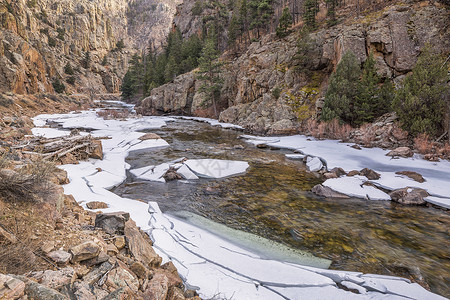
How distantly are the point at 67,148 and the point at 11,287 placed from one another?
11.1 m

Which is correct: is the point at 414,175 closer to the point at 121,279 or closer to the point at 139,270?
the point at 139,270

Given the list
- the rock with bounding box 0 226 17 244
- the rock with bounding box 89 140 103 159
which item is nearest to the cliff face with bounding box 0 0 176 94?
the rock with bounding box 89 140 103 159

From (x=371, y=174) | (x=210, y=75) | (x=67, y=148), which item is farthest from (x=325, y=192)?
(x=210, y=75)

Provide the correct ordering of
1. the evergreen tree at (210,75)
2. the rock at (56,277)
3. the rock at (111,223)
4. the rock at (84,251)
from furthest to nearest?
1. the evergreen tree at (210,75)
2. the rock at (111,223)
3. the rock at (84,251)
4. the rock at (56,277)

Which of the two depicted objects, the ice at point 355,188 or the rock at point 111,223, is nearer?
the rock at point 111,223

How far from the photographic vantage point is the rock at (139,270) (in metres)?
3.18

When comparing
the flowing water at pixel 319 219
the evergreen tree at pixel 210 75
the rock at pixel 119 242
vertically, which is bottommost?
the flowing water at pixel 319 219

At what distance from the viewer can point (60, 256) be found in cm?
280

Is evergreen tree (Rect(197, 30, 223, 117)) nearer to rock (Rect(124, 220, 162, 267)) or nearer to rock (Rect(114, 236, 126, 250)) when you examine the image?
rock (Rect(124, 220, 162, 267))

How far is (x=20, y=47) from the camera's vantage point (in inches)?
1412

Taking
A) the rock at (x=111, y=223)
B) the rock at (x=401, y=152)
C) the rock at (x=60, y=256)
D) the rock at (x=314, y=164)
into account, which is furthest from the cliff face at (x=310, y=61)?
the rock at (x=60, y=256)

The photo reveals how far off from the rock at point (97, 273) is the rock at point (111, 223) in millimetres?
1079

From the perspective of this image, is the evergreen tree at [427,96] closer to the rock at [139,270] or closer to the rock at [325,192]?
the rock at [325,192]

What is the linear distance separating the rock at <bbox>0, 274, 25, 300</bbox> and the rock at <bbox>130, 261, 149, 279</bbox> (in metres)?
1.36
